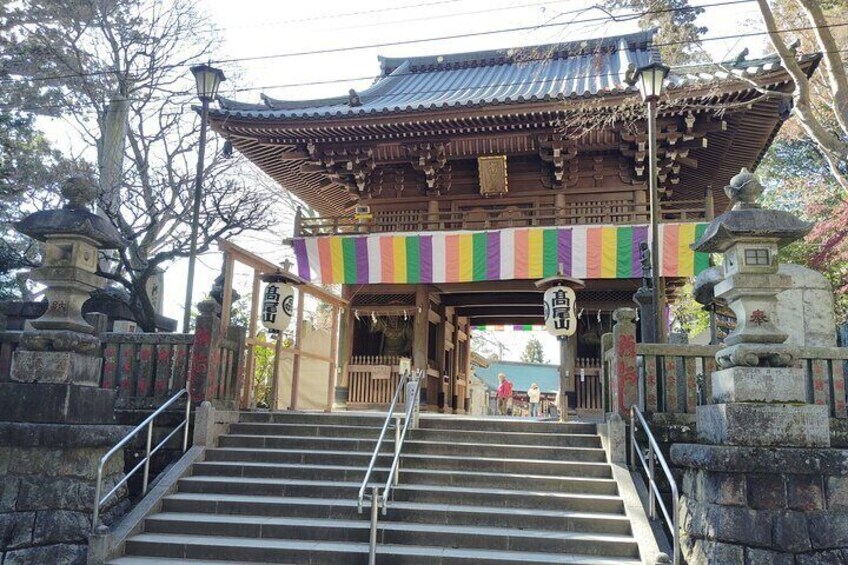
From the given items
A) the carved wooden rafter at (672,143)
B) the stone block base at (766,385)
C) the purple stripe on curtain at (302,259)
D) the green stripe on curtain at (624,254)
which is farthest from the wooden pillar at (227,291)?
the carved wooden rafter at (672,143)

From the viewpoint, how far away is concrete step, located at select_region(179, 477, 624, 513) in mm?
7027

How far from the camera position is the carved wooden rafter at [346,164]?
46.2 feet

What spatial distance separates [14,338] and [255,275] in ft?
11.3

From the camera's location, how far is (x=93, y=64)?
18.1m

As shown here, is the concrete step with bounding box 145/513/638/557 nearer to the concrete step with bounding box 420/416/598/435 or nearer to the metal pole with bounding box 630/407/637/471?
the metal pole with bounding box 630/407/637/471

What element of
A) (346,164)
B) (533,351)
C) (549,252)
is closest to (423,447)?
(549,252)

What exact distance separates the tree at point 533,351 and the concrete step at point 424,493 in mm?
55638

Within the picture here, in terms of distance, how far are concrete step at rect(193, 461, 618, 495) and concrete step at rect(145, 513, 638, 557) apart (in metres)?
0.83

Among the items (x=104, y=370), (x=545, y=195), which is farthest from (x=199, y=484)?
(x=545, y=195)

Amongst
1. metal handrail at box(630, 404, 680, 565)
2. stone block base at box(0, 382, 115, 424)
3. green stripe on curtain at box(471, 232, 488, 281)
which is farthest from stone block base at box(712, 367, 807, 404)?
green stripe on curtain at box(471, 232, 488, 281)

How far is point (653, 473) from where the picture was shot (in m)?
6.71

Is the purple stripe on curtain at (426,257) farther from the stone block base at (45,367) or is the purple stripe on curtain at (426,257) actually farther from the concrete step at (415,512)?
the stone block base at (45,367)

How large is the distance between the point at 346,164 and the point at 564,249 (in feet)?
17.4

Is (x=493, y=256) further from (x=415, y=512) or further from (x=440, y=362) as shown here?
(x=415, y=512)
